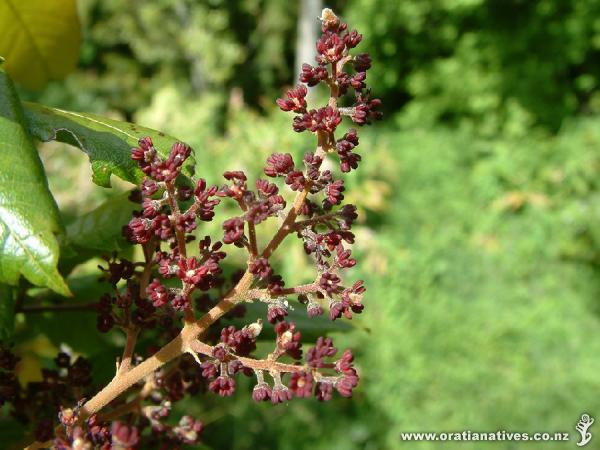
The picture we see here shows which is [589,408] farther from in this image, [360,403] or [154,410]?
[154,410]

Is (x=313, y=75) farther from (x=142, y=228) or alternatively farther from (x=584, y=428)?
(x=584, y=428)

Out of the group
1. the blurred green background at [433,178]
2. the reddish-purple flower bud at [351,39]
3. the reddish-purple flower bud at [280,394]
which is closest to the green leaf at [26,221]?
the reddish-purple flower bud at [280,394]

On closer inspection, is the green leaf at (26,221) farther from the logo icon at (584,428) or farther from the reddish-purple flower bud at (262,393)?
the logo icon at (584,428)

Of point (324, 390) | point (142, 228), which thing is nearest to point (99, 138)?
point (142, 228)

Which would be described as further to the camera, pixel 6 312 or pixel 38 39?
pixel 38 39

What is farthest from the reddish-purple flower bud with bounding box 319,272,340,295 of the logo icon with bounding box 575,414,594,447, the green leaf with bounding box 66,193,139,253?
the logo icon with bounding box 575,414,594,447

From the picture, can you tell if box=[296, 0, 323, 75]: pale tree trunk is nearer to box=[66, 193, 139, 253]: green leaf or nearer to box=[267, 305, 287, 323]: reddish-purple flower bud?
box=[66, 193, 139, 253]: green leaf
